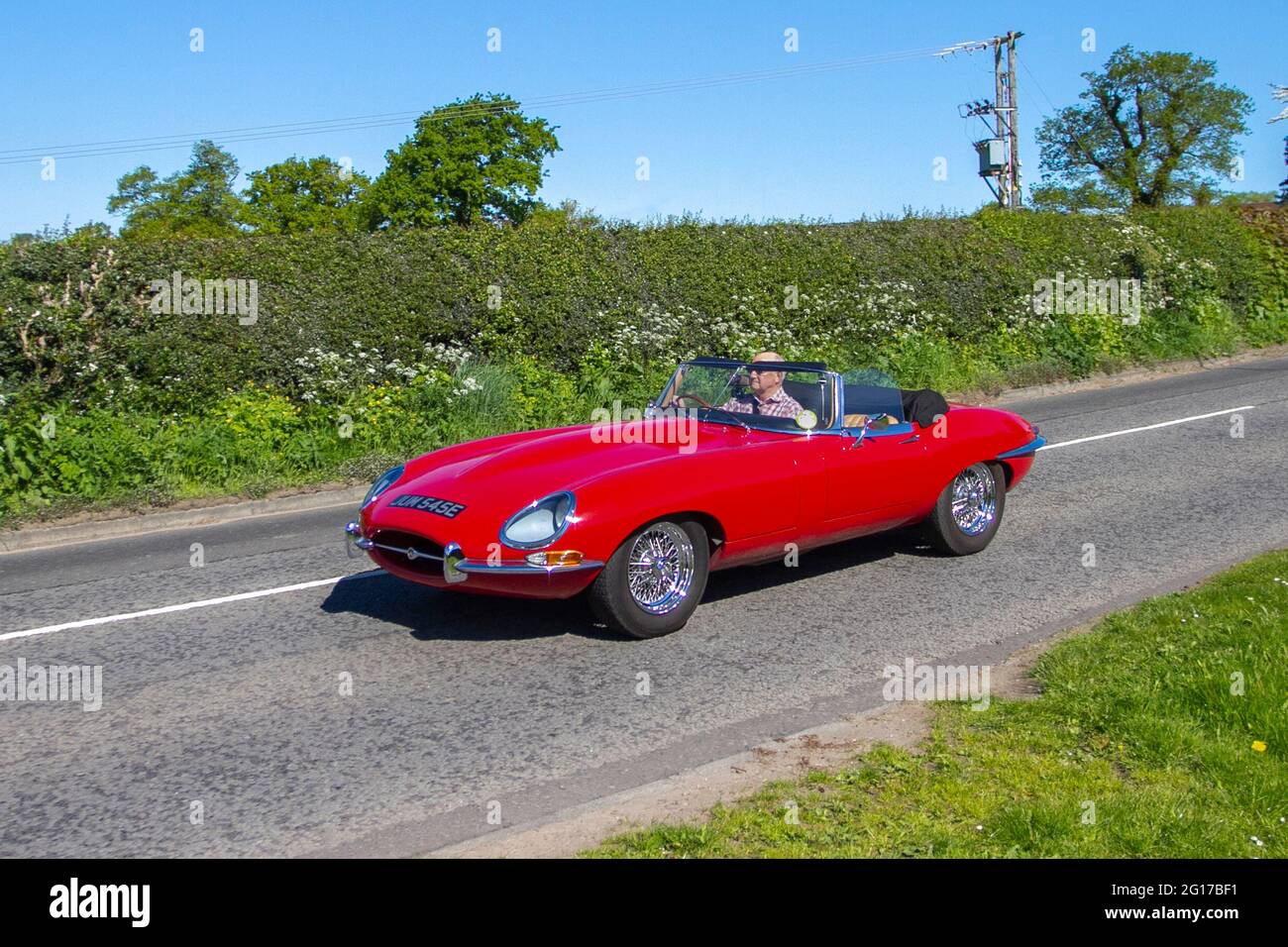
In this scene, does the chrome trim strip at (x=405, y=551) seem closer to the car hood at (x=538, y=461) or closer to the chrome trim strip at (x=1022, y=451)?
the car hood at (x=538, y=461)

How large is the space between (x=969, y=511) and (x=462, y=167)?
56.1 meters

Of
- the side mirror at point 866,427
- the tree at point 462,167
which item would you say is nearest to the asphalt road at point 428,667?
the side mirror at point 866,427

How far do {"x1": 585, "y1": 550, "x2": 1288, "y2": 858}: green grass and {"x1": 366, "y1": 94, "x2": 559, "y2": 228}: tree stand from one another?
5759cm

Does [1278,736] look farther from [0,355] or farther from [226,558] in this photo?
[0,355]

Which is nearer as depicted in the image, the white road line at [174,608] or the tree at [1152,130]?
the white road line at [174,608]

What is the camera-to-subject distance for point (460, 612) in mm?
7391

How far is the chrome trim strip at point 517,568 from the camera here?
630 centimetres

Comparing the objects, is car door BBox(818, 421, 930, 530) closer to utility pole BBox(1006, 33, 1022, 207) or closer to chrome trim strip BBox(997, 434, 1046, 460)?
chrome trim strip BBox(997, 434, 1046, 460)

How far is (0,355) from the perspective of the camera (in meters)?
12.0

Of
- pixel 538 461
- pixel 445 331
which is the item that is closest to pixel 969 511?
pixel 538 461

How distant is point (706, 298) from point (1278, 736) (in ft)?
40.6

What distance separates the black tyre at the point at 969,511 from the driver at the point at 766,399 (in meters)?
1.37
